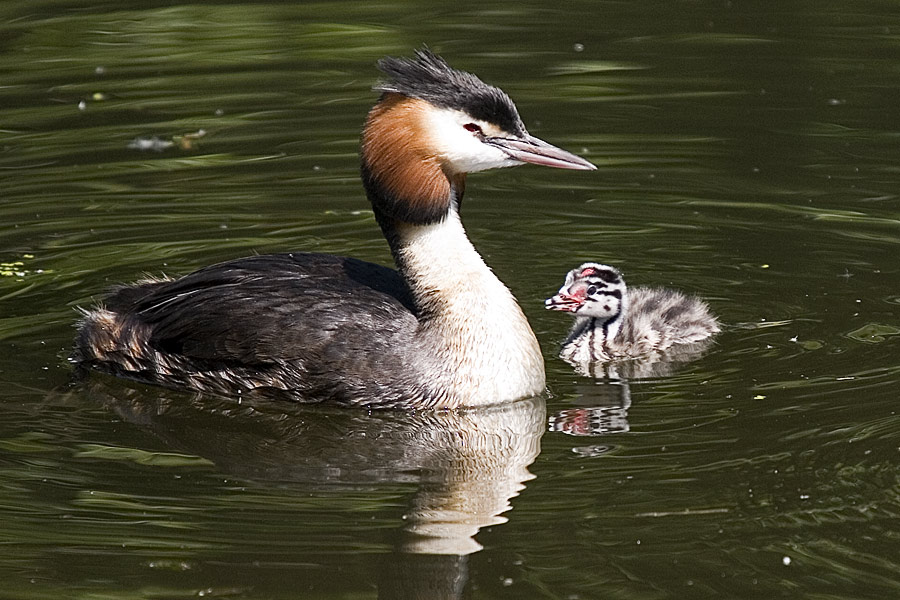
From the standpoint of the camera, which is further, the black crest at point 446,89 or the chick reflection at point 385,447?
the black crest at point 446,89

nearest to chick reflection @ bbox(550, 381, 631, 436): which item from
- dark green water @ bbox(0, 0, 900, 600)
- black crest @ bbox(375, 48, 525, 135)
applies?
dark green water @ bbox(0, 0, 900, 600)

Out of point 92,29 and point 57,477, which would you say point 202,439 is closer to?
point 57,477

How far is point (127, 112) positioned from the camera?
1252 cm

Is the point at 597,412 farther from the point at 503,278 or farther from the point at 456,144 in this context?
the point at 503,278

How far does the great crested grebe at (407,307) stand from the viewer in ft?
25.1

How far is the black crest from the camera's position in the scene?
7613mm

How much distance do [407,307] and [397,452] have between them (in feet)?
3.59

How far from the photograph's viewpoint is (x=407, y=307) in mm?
7980

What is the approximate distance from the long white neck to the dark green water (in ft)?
0.51

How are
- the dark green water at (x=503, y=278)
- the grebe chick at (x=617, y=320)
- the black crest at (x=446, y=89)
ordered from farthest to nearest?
the grebe chick at (x=617, y=320), the black crest at (x=446, y=89), the dark green water at (x=503, y=278)

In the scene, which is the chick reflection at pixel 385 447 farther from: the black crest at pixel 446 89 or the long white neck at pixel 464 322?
the black crest at pixel 446 89

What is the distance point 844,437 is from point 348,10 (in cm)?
846

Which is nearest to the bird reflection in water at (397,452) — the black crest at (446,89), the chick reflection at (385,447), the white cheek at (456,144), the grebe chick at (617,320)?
the chick reflection at (385,447)

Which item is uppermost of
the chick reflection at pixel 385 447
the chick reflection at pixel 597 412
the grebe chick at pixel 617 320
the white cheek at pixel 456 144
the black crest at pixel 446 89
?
the black crest at pixel 446 89
